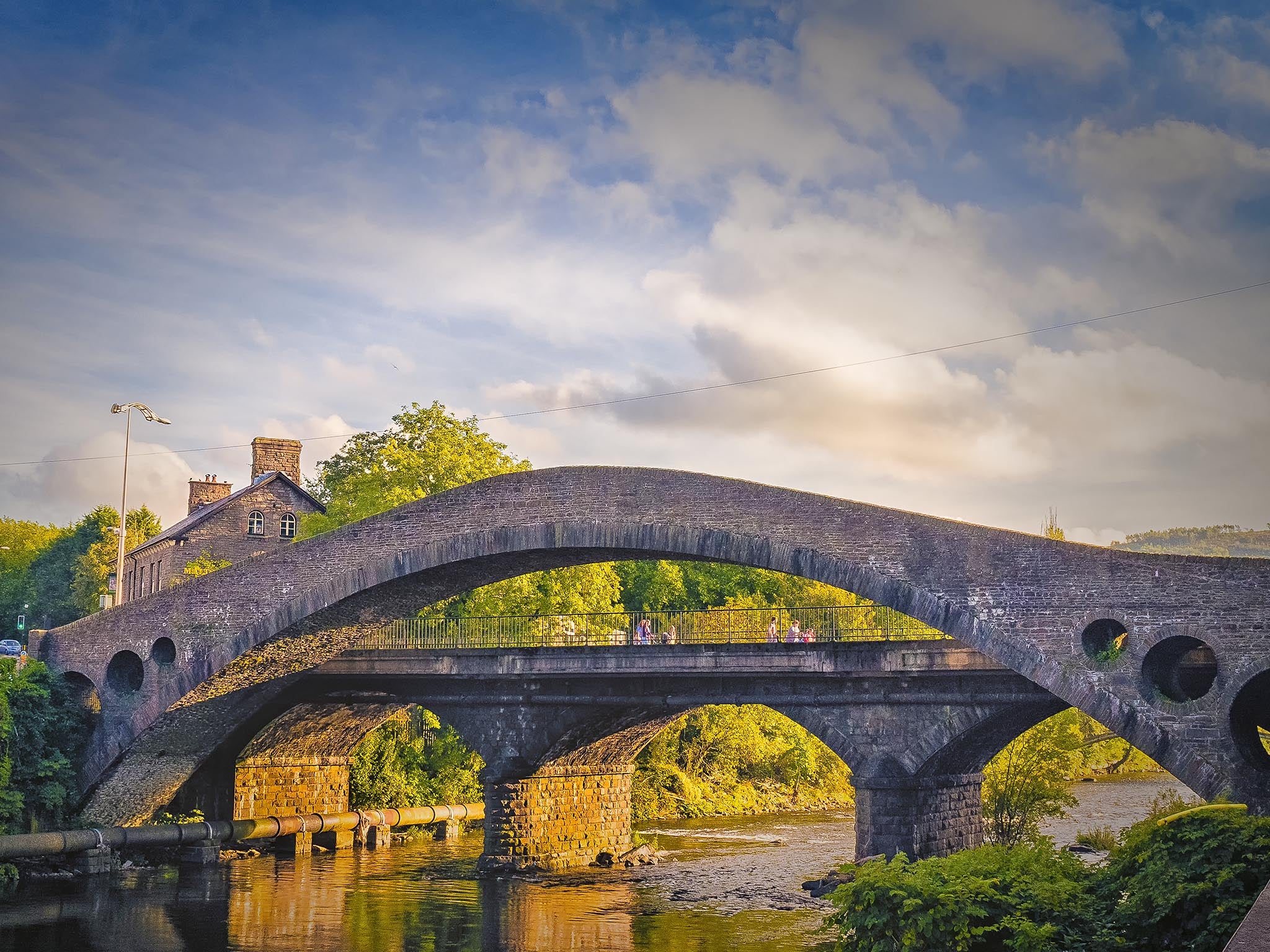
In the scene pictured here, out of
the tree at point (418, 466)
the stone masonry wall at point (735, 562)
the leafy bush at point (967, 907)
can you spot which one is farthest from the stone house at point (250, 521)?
the leafy bush at point (967, 907)

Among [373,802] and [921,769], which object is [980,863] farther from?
[373,802]

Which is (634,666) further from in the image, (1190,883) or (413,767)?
(413,767)

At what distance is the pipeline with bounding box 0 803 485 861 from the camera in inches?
1144

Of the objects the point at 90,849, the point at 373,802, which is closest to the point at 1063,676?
the point at 90,849

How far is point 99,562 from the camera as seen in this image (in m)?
77.5

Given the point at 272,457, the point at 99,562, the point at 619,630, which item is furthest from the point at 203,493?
the point at 619,630

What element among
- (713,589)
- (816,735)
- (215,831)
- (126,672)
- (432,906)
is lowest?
(432,906)

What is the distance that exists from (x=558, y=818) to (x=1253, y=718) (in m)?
18.1

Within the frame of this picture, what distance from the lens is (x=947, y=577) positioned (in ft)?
70.4

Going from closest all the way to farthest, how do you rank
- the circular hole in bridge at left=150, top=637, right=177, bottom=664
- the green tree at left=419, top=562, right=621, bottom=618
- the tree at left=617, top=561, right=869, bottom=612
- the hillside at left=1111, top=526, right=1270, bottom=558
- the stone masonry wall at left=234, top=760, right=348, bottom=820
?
the circular hole in bridge at left=150, top=637, right=177, bottom=664 → the stone masonry wall at left=234, top=760, right=348, bottom=820 → the green tree at left=419, top=562, right=621, bottom=618 → the tree at left=617, top=561, right=869, bottom=612 → the hillside at left=1111, top=526, right=1270, bottom=558

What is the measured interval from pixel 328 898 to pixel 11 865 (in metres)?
6.95

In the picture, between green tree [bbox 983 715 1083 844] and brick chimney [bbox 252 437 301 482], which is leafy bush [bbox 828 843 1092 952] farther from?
brick chimney [bbox 252 437 301 482]

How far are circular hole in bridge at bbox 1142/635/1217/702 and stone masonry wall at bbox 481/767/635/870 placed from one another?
16.4 metres

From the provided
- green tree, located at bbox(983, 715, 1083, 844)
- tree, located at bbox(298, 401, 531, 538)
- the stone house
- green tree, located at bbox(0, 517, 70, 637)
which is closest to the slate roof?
the stone house
